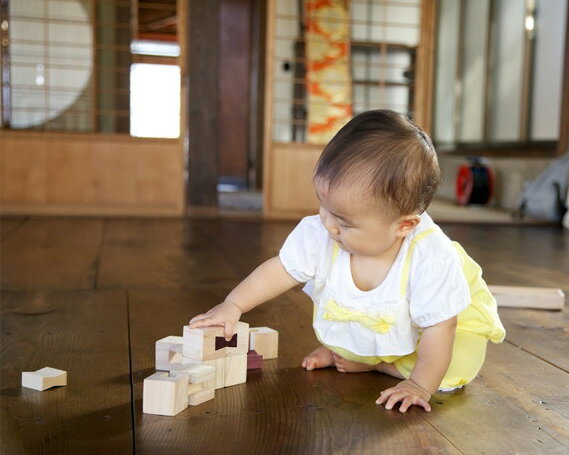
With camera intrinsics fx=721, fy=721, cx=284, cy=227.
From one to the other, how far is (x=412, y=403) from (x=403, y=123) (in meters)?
0.39

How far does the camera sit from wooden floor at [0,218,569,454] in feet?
2.90

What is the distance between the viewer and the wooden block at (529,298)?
5.91ft

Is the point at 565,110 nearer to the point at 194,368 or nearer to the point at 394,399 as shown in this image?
the point at 394,399

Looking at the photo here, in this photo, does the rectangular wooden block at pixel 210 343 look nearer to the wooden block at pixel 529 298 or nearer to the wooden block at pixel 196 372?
the wooden block at pixel 196 372

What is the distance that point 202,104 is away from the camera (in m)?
4.21

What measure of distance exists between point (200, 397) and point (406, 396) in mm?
290

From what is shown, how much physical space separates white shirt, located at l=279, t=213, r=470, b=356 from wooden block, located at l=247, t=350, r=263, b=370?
0.11 metres

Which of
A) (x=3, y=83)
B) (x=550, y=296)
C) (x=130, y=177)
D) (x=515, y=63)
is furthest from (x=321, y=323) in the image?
(x=515, y=63)

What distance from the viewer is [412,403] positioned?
1014 millimetres

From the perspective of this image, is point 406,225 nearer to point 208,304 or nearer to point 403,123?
point 403,123

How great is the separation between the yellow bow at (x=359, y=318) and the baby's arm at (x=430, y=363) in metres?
0.06

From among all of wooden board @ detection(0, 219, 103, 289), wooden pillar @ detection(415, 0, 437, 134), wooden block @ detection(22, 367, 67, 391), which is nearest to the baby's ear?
wooden block @ detection(22, 367, 67, 391)

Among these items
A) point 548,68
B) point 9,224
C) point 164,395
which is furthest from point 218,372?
point 548,68

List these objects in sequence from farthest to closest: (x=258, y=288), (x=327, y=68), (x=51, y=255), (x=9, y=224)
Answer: (x=327, y=68) < (x=9, y=224) < (x=51, y=255) < (x=258, y=288)
